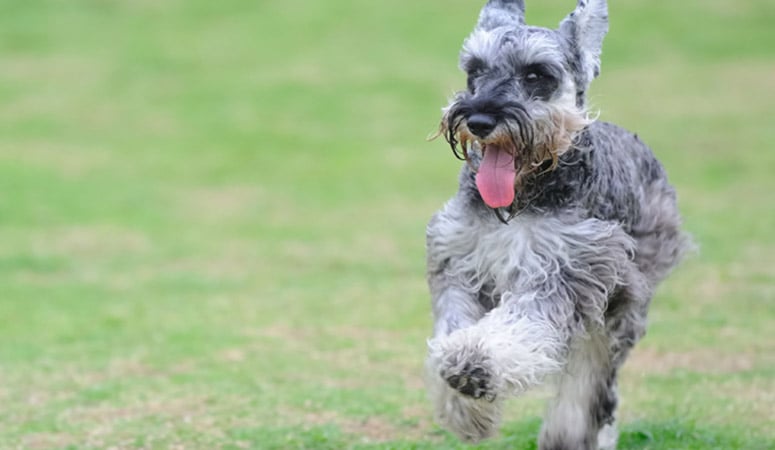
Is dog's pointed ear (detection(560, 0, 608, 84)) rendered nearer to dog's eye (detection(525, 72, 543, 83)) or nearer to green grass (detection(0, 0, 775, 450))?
dog's eye (detection(525, 72, 543, 83))

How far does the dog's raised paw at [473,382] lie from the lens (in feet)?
20.6

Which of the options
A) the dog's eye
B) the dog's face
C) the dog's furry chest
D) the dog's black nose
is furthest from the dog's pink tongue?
the dog's eye

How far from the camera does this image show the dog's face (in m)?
6.52

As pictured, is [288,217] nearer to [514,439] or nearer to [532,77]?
[514,439]

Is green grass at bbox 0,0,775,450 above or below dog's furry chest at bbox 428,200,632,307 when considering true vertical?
above

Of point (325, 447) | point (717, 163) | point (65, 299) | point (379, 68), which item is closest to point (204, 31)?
point (379, 68)

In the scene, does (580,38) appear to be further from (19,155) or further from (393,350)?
(19,155)

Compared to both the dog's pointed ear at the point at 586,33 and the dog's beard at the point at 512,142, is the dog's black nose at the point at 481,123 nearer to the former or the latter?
the dog's beard at the point at 512,142

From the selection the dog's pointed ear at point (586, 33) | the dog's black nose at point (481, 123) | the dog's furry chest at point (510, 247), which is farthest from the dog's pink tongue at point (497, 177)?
the dog's pointed ear at point (586, 33)

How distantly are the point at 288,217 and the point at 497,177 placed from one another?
14746 mm

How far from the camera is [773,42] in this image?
34.3 metres

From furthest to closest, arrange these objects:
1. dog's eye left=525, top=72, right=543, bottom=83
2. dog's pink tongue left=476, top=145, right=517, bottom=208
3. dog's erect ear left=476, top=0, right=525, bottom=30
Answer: dog's erect ear left=476, top=0, right=525, bottom=30 < dog's eye left=525, top=72, right=543, bottom=83 < dog's pink tongue left=476, top=145, right=517, bottom=208

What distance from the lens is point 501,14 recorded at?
739 cm

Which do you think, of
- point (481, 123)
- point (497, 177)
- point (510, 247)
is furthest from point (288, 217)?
point (481, 123)
